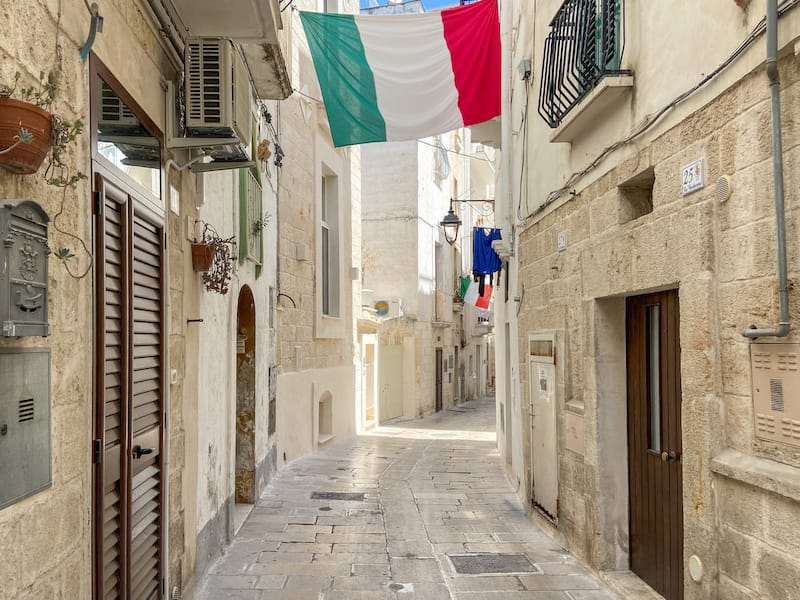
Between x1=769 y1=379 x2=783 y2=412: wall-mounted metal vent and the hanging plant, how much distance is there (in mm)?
3578

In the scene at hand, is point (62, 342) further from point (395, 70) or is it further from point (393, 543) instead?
point (395, 70)

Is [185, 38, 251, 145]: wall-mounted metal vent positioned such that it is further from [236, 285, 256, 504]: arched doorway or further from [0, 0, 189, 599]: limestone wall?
[236, 285, 256, 504]: arched doorway

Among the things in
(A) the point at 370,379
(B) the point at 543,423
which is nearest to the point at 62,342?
(B) the point at 543,423

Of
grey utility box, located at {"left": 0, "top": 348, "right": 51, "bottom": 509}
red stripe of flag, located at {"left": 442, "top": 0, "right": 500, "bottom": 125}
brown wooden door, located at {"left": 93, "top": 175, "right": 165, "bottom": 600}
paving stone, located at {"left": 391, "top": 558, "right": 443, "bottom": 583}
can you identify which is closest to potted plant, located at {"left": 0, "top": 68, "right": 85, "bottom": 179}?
grey utility box, located at {"left": 0, "top": 348, "right": 51, "bottom": 509}

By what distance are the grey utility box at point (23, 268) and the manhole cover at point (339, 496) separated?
644 cm

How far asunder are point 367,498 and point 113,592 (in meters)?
5.28

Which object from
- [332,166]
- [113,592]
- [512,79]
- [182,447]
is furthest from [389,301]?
[113,592]

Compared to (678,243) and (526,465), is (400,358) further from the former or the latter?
(678,243)

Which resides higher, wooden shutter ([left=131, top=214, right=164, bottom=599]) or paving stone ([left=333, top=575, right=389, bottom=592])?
wooden shutter ([left=131, top=214, right=164, bottom=599])

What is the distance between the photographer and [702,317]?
382cm

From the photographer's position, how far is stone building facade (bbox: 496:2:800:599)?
323cm

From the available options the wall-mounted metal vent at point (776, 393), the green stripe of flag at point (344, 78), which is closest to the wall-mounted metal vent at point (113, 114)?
the wall-mounted metal vent at point (776, 393)

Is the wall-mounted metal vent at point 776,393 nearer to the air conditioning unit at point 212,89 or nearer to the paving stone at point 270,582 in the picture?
the air conditioning unit at point 212,89

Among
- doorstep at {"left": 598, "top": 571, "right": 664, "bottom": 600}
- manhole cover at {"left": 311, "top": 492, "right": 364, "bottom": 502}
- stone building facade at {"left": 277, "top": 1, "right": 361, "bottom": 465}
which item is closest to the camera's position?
doorstep at {"left": 598, "top": 571, "right": 664, "bottom": 600}
